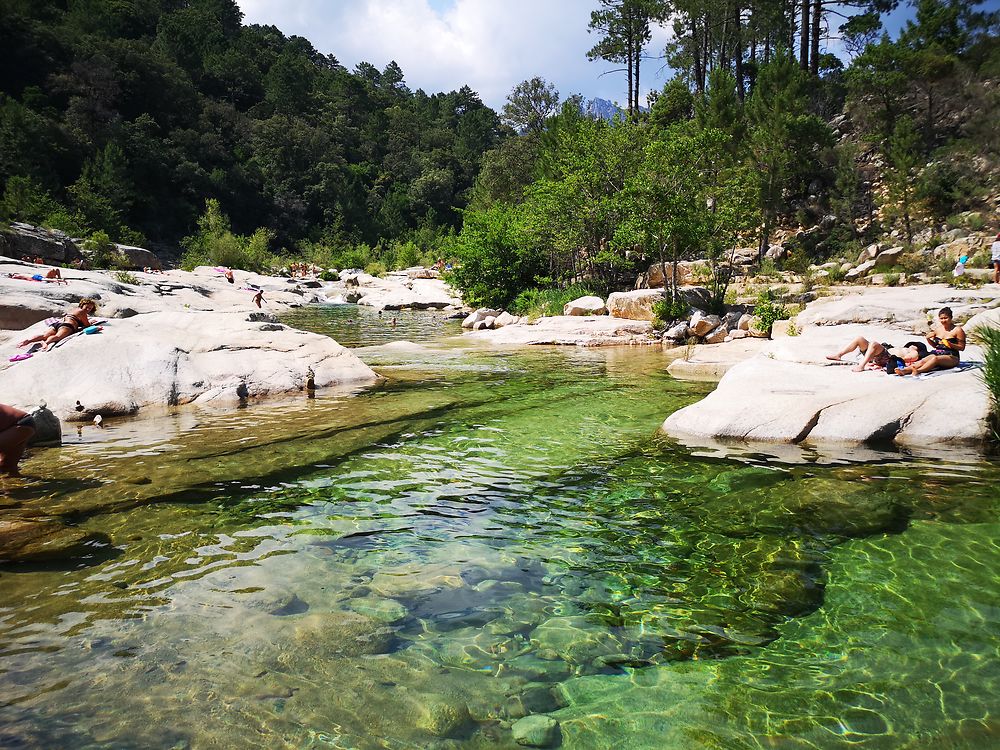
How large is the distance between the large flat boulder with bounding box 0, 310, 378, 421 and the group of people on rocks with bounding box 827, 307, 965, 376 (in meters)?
9.66

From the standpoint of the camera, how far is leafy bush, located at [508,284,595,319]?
27.3 metres

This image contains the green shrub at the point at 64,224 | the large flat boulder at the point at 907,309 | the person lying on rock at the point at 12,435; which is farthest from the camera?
the green shrub at the point at 64,224

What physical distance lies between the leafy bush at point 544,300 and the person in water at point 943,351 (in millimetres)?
17584

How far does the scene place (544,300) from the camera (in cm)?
2933

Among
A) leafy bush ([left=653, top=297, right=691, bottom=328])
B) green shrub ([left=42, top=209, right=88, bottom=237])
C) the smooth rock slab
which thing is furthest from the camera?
green shrub ([left=42, top=209, right=88, bottom=237])

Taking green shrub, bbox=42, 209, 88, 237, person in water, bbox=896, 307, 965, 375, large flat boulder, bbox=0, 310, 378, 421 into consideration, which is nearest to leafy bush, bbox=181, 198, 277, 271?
green shrub, bbox=42, 209, 88, 237

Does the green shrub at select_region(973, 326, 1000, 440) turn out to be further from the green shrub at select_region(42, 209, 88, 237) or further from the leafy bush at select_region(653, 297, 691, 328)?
the green shrub at select_region(42, 209, 88, 237)

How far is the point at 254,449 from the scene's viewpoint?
8.12 meters

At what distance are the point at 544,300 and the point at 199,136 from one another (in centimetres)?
7298

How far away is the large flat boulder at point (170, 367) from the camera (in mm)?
10133

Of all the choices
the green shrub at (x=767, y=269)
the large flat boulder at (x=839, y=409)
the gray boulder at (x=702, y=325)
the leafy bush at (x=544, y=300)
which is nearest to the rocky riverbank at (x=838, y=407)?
the large flat boulder at (x=839, y=409)

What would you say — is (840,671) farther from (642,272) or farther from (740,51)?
(740,51)

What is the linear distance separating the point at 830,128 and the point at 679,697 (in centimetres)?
4302

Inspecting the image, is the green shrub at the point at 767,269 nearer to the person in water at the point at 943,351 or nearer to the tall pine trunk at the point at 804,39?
the tall pine trunk at the point at 804,39
